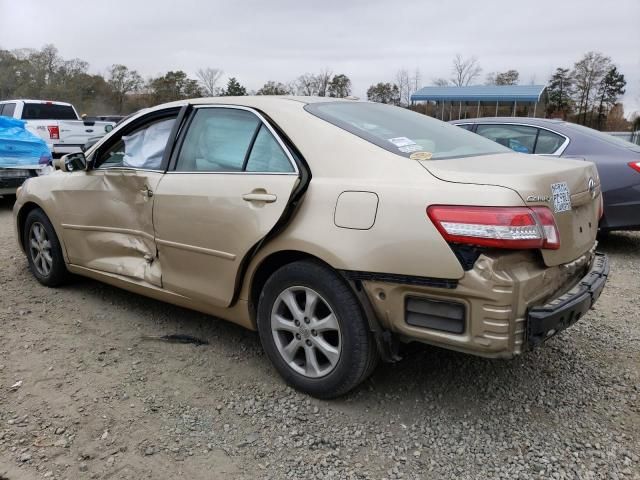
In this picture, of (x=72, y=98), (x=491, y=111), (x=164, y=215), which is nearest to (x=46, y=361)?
(x=164, y=215)

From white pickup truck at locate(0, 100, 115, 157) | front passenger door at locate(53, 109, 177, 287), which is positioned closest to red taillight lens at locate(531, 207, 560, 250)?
front passenger door at locate(53, 109, 177, 287)

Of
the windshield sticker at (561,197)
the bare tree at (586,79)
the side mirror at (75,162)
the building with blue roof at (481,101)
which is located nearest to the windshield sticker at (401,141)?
the windshield sticker at (561,197)

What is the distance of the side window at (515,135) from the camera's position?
6204 millimetres

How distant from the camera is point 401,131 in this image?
2979 millimetres

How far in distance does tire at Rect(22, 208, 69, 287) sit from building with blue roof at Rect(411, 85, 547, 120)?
30.1 meters

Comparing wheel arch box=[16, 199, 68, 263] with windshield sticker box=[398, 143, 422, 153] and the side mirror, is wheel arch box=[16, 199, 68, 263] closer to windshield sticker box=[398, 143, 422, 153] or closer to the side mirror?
the side mirror

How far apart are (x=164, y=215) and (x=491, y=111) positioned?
34.3 m

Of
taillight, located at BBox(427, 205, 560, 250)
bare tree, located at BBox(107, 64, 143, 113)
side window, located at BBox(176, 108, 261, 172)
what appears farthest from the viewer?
bare tree, located at BBox(107, 64, 143, 113)

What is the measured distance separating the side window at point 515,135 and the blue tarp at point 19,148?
6895 mm

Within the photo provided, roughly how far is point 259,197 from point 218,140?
2.19 feet

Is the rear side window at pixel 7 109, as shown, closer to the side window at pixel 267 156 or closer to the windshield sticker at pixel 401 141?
the side window at pixel 267 156

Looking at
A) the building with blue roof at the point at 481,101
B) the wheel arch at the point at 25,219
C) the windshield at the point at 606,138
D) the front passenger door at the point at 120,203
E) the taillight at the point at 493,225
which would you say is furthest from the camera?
the building with blue roof at the point at 481,101

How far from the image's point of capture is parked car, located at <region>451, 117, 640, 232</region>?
5.50m

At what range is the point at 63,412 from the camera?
8.84ft
